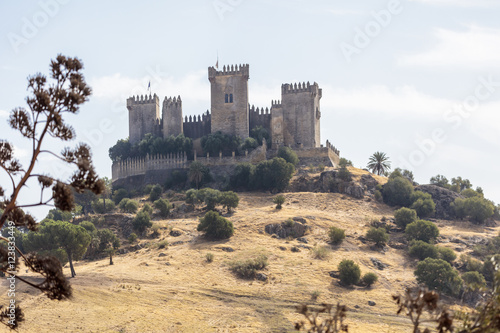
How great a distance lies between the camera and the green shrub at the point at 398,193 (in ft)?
213

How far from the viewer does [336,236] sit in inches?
2008

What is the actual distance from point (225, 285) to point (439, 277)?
51.4 ft

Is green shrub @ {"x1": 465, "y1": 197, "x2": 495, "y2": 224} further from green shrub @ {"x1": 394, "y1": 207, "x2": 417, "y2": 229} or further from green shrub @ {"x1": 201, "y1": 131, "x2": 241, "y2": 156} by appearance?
green shrub @ {"x1": 201, "y1": 131, "x2": 241, "y2": 156}

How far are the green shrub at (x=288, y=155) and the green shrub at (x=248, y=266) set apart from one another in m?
25.9

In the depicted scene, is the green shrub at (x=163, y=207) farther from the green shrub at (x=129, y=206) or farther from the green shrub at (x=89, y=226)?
the green shrub at (x=89, y=226)

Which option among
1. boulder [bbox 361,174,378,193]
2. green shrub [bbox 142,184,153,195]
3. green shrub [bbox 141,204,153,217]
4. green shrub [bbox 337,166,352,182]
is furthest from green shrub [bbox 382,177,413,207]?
green shrub [bbox 142,184,153,195]

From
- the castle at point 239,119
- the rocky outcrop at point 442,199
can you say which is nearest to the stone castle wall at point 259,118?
the castle at point 239,119

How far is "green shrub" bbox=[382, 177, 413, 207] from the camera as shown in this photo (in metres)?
64.9

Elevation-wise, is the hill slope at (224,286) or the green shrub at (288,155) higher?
the green shrub at (288,155)

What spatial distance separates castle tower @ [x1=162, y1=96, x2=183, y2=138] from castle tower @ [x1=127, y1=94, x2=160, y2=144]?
185 centimetres

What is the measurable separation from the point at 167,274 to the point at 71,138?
3254cm

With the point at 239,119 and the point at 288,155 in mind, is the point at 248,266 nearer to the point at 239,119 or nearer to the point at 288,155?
the point at 288,155

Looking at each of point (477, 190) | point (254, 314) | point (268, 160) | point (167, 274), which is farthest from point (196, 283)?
point (477, 190)

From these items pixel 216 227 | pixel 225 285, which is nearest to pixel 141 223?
pixel 216 227
